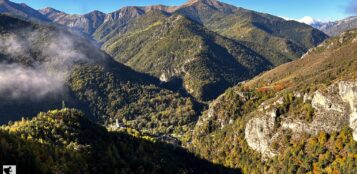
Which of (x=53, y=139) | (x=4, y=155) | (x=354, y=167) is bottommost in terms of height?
(x=354, y=167)

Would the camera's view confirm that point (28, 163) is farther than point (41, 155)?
No

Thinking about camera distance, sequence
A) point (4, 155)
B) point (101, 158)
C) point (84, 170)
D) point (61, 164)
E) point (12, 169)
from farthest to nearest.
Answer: point (101, 158) → point (84, 170) → point (61, 164) → point (4, 155) → point (12, 169)

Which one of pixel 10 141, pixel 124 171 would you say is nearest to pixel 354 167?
pixel 124 171

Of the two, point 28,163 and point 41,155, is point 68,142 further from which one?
point 28,163

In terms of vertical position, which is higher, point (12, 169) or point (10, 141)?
point (10, 141)

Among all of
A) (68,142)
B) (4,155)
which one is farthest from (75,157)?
(4,155)

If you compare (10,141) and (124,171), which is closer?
(10,141)

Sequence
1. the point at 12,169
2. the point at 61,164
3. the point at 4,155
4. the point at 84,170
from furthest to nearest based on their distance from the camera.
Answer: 1. the point at 84,170
2. the point at 61,164
3. the point at 4,155
4. the point at 12,169

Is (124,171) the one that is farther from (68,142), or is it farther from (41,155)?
(41,155)

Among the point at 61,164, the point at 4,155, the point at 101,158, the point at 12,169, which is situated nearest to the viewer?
the point at 12,169
